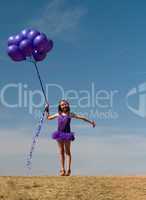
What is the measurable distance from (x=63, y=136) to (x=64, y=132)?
0.62 feet

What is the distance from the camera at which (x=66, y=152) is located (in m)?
16.9

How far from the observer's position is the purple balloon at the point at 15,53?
1819 cm

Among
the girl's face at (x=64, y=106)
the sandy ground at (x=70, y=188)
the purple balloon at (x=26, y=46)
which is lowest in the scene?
the sandy ground at (x=70, y=188)

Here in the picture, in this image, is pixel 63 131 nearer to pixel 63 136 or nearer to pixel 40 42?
pixel 63 136

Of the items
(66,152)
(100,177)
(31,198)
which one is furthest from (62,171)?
(31,198)

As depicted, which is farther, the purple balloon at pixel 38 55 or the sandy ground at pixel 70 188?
the purple balloon at pixel 38 55

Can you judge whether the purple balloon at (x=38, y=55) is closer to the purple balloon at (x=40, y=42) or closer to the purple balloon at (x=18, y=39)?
the purple balloon at (x=40, y=42)

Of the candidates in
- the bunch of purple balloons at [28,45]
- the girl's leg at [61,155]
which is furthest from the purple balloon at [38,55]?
the girl's leg at [61,155]

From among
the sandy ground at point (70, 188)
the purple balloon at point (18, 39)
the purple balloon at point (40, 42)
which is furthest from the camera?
the purple balloon at point (18, 39)

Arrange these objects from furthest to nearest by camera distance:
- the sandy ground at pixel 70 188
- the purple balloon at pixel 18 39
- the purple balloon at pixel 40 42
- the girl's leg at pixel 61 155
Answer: the purple balloon at pixel 18 39 < the purple balloon at pixel 40 42 < the girl's leg at pixel 61 155 < the sandy ground at pixel 70 188

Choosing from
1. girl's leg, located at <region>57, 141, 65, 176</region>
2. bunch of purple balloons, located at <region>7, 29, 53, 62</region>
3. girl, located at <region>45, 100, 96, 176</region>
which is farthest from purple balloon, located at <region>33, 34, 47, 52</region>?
girl's leg, located at <region>57, 141, 65, 176</region>

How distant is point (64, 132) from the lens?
666 inches

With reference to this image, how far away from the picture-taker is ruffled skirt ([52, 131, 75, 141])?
1677 centimetres

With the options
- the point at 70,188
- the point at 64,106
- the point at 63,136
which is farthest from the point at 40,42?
the point at 70,188
